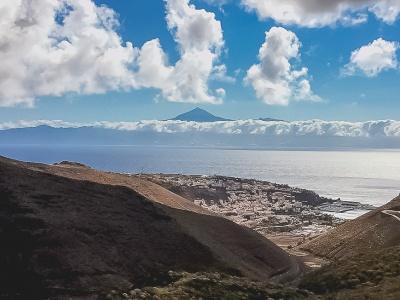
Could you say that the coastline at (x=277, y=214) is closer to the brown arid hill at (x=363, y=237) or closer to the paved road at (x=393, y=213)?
the brown arid hill at (x=363, y=237)

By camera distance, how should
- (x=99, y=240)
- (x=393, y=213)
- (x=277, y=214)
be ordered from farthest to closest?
(x=277, y=214), (x=393, y=213), (x=99, y=240)

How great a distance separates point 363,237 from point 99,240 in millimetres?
50056

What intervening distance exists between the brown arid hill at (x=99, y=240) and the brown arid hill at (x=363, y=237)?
20021mm

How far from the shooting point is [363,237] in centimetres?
7856

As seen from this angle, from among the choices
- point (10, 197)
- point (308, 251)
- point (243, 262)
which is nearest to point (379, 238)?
point (308, 251)

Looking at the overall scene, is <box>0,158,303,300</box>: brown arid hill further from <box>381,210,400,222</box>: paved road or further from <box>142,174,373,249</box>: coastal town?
<box>142,174,373,249</box>: coastal town

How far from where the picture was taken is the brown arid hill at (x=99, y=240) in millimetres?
37219

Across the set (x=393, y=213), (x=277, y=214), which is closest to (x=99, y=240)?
(x=393, y=213)

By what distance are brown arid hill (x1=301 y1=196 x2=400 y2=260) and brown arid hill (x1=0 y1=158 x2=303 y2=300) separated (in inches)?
788

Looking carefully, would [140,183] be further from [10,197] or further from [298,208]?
[298,208]

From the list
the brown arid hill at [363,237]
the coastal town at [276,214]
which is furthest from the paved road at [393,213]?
the coastal town at [276,214]

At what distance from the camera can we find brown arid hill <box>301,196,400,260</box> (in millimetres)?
72375

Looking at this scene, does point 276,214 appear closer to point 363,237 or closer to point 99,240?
point 363,237

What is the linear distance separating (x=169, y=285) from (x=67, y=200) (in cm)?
1432
